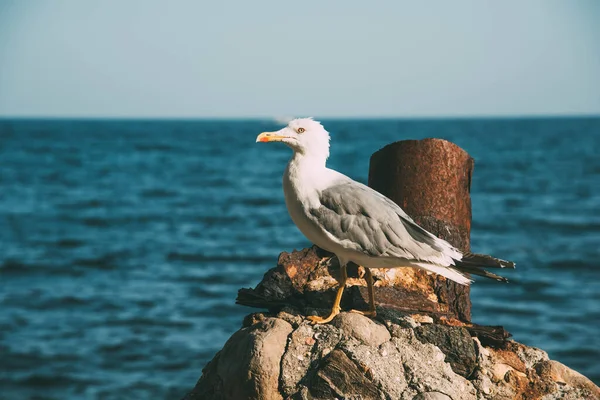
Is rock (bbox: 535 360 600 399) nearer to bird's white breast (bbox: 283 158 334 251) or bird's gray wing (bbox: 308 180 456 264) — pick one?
bird's gray wing (bbox: 308 180 456 264)

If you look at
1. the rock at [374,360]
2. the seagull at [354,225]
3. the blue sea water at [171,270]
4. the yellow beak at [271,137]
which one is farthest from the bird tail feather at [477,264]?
the blue sea water at [171,270]

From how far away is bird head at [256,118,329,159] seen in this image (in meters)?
4.86

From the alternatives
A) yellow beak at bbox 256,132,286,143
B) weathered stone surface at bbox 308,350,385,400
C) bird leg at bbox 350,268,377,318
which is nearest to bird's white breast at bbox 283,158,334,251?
yellow beak at bbox 256,132,286,143

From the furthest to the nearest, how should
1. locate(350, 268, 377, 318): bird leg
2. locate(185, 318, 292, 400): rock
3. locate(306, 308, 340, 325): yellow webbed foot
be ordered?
1. locate(350, 268, 377, 318): bird leg
2. locate(306, 308, 340, 325): yellow webbed foot
3. locate(185, 318, 292, 400): rock

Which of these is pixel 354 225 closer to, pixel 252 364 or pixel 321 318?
pixel 321 318

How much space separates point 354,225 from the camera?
4.69 m

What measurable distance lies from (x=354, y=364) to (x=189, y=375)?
5.90m

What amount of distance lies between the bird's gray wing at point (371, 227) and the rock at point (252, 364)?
67 centimetres

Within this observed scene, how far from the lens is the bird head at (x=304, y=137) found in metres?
4.86

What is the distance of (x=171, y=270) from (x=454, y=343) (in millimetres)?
11991

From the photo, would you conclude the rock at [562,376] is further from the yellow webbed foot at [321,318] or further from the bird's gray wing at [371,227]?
the yellow webbed foot at [321,318]

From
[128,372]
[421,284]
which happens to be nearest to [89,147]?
[128,372]

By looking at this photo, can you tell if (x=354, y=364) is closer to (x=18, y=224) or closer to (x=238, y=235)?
(x=238, y=235)

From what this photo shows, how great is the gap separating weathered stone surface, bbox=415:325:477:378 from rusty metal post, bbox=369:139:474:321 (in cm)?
89
